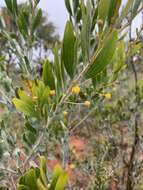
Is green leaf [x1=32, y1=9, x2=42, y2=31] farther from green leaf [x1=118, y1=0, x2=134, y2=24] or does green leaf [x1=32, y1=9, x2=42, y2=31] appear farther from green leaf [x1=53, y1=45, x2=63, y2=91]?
green leaf [x1=118, y1=0, x2=134, y2=24]

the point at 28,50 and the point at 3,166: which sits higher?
the point at 28,50

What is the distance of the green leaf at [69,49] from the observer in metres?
1.00

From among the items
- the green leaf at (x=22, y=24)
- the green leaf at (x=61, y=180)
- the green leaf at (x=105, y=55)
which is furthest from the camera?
the green leaf at (x=22, y=24)

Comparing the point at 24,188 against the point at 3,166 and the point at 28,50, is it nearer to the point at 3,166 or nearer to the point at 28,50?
the point at 3,166

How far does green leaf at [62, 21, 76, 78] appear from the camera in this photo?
996 mm

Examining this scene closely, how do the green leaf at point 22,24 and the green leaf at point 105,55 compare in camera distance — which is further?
the green leaf at point 22,24

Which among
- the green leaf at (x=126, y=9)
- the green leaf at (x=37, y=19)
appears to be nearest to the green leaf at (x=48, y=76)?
the green leaf at (x=126, y=9)

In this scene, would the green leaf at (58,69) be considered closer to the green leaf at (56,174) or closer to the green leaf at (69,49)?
the green leaf at (69,49)

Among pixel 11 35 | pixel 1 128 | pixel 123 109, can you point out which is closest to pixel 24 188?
pixel 1 128

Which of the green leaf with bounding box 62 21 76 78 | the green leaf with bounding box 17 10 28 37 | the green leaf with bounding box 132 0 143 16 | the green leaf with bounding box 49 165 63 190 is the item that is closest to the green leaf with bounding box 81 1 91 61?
the green leaf with bounding box 62 21 76 78

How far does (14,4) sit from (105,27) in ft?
1.49

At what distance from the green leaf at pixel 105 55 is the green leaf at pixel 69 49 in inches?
1.9

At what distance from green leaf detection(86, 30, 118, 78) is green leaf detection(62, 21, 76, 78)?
47 millimetres

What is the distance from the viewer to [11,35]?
1582 millimetres
